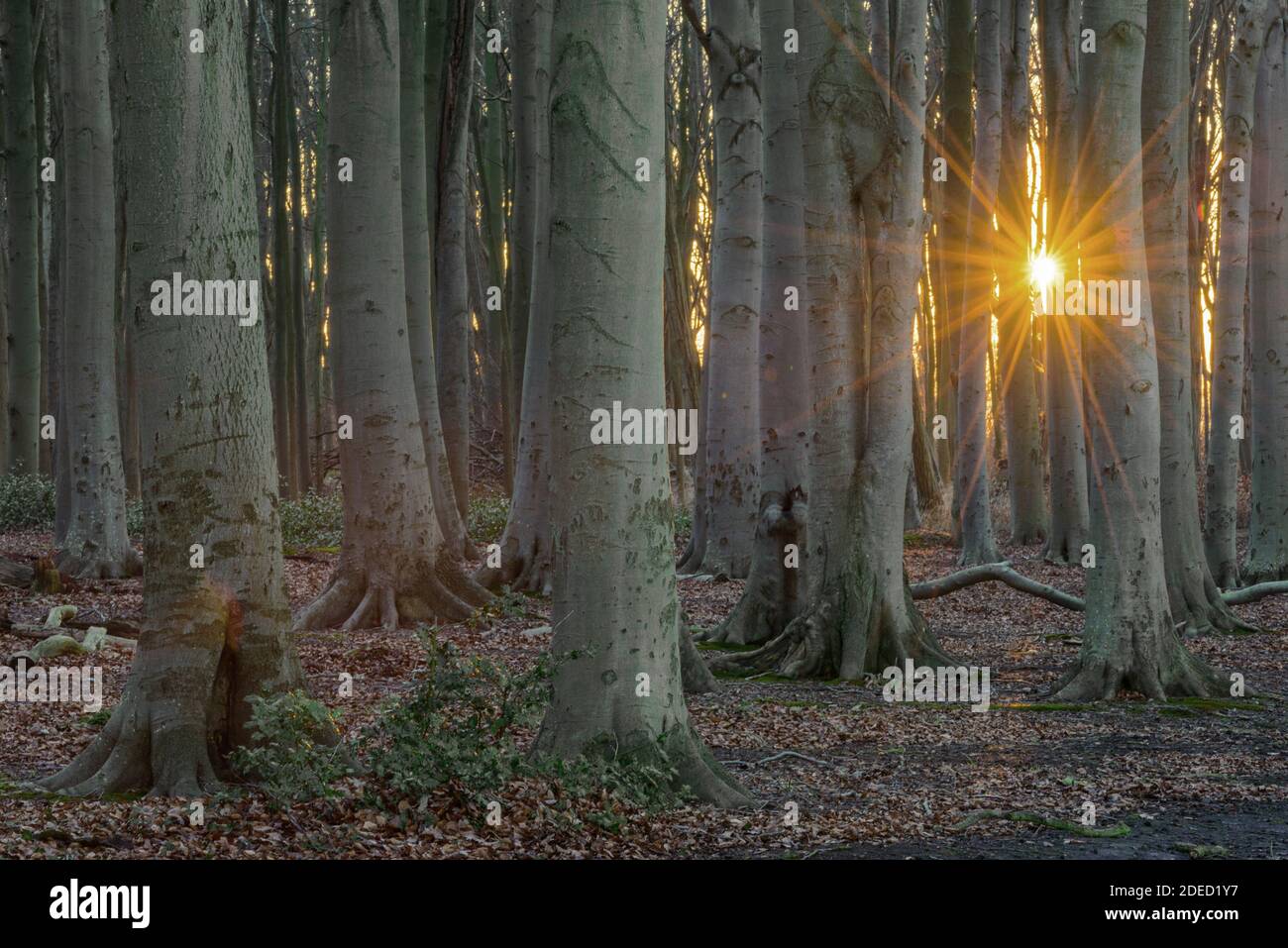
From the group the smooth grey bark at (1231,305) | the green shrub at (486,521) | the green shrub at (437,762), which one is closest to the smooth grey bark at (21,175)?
the green shrub at (486,521)

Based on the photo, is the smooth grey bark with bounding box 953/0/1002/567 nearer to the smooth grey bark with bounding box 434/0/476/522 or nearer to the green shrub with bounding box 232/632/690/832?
the smooth grey bark with bounding box 434/0/476/522

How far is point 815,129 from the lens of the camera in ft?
33.0

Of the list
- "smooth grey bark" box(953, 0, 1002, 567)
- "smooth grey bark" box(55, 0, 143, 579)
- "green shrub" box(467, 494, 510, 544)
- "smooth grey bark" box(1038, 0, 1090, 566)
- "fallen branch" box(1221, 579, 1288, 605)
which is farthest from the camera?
"green shrub" box(467, 494, 510, 544)

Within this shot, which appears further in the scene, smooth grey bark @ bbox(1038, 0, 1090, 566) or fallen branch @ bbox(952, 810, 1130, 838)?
smooth grey bark @ bbox(1038, 0, 1090, 566)

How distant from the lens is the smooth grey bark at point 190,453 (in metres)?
5.88

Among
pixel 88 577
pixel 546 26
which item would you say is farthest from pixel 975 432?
pixel 88 577

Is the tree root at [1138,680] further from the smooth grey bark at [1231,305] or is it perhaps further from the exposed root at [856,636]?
the smooth grey bark at [1231,305]

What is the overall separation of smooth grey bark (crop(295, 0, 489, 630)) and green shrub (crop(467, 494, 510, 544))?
8.17 metres

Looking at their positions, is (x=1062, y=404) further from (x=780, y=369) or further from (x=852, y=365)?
(x=852, y=365)

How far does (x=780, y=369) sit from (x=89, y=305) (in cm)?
796

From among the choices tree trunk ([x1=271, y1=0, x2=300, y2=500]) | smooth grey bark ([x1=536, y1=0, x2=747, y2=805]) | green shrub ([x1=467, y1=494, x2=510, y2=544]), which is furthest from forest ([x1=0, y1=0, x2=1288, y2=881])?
tree trunk ([x1=271, y1=0, x2=300, y2=500])

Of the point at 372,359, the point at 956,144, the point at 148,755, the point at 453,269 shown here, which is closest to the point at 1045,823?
the point at 148,755

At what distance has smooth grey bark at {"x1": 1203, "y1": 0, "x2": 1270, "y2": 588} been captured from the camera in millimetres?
15023
